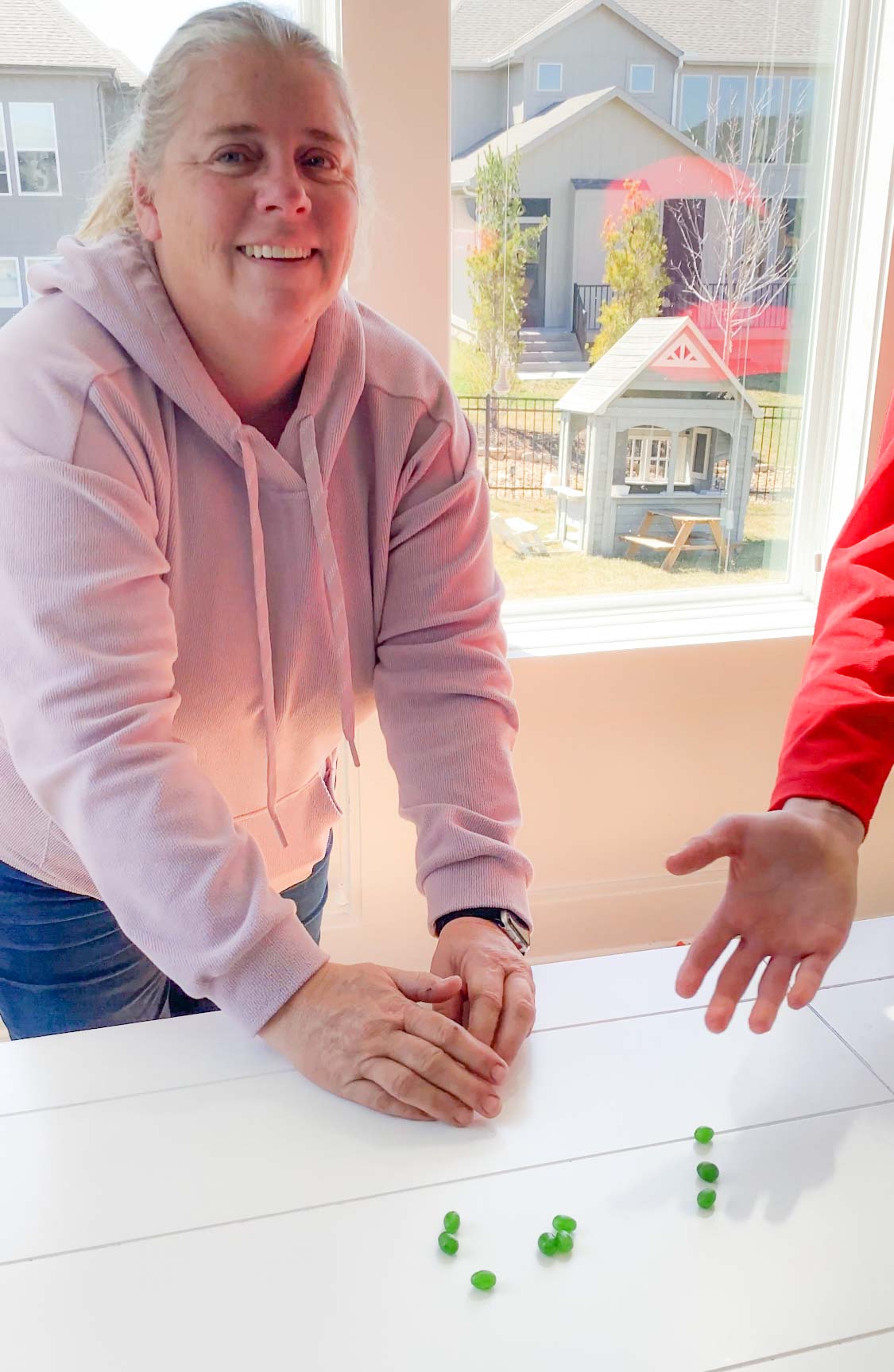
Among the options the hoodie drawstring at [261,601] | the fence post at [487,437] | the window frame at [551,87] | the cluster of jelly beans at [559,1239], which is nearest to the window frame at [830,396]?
the fence post at [487,437]

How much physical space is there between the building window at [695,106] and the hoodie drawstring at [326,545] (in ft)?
4.94

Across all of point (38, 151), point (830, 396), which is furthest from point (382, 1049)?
point (830, 396)

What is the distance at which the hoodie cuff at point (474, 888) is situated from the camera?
4.06 feet

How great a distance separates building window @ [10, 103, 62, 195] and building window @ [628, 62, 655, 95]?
1.09 m

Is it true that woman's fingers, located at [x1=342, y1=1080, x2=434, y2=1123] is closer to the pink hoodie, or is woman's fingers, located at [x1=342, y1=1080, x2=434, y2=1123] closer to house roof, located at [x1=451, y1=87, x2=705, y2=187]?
the pink hoodie

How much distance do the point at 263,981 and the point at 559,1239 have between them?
13.9 inches

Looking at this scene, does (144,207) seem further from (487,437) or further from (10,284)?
(487,437)

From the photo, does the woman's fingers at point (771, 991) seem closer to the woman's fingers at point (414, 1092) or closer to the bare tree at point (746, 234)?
the woman's fingers at point (414, 1092)

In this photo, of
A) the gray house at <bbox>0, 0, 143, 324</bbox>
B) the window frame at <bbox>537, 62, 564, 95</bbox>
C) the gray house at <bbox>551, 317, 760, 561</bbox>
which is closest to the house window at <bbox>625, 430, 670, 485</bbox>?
the gray house at <bbox>551, 317, 760, 561</bbox>

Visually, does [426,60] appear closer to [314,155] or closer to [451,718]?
[314,155]

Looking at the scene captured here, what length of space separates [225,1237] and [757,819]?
0.53 metres

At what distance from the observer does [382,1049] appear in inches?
39.9

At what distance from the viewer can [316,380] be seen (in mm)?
1246

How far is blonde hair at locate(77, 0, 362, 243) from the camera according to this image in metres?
1.13
